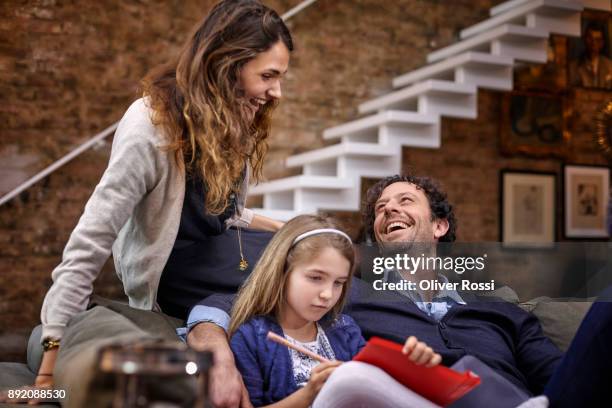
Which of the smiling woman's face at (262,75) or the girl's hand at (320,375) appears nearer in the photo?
the girl's hand at (320,375)

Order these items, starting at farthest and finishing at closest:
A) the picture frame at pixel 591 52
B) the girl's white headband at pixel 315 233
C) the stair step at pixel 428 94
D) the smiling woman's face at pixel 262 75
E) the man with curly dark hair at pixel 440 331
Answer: the picture frame at pixel 591 52
the stair step at pixel 428 94
the smiling woman's face at pixel 262 75
the girl's white headband at pixel 315 233
the man with curly dark hair at pixel 440 331

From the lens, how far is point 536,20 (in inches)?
261

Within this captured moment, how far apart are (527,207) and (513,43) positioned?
Result: 1.54 metres

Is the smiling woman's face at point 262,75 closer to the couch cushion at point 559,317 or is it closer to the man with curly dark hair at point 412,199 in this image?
the man with curly dark hair at point 412,199

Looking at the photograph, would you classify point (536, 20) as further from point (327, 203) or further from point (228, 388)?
point (228, 388)

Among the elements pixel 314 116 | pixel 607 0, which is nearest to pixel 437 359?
pixel 314 116

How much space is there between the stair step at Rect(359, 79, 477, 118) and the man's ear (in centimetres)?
329

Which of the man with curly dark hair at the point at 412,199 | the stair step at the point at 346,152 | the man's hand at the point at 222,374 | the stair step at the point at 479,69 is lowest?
the man's hand at the point at 222,374

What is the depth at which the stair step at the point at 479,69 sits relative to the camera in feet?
21.1

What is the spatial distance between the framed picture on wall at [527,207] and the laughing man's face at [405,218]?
14.1 feet

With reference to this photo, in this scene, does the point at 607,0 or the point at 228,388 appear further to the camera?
the point at 607,0

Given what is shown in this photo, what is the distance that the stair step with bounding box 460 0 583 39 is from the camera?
6594 mm

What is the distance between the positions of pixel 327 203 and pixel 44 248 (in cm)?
209

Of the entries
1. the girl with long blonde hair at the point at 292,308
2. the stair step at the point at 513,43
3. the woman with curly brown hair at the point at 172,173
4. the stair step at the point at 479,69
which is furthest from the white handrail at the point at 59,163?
the girl with long blonde hair at the point at 292,308
